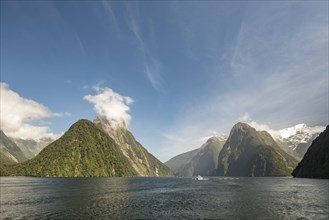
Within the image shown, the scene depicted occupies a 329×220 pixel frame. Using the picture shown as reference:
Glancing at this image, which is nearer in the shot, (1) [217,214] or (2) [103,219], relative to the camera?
(2) [103,219]

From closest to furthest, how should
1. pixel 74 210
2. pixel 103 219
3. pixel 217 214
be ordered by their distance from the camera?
pixel 103 219 < pixel 217 214 < pixel 74 210

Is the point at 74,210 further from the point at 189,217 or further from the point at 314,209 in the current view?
the point at 314,209

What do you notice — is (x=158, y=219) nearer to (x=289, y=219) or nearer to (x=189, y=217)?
(x=189, y=217)

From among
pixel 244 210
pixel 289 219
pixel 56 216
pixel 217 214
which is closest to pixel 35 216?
pixel 56 216

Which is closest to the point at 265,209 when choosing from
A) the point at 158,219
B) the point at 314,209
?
the point at 314,209

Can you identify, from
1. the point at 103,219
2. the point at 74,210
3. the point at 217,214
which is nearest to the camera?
the point at 103,219

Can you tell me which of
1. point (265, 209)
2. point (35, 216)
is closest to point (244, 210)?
point (265, 209)

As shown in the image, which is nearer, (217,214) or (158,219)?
(158,219)

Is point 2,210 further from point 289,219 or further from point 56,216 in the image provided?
point 289,219
